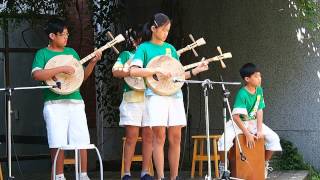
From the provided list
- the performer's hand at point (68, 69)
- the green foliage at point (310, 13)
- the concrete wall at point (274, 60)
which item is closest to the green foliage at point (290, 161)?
the concrete wall at point (274, 60)

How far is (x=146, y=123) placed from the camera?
→ 5754 millimetres

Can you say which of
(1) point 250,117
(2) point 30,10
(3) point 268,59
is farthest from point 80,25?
(1) point 250,117

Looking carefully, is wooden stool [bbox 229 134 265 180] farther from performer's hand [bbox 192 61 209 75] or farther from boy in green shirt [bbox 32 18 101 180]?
boy in green shirt [bbox 32 18 101 180]

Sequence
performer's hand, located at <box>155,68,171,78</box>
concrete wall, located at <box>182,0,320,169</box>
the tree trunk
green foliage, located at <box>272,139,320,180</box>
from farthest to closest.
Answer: concrete wall, located at <box>182,0,320,169</box> → the tree trunk → green foliage, located at <box>272,139,320,180</box> → performer's hand, located at <box>155,68,171,78</box>

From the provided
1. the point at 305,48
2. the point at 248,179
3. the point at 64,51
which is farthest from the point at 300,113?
the point at 64,51

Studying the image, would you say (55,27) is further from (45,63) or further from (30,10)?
(30,10)

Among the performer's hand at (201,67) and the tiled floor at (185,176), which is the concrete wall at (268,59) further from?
the performer's hand at (201,67)

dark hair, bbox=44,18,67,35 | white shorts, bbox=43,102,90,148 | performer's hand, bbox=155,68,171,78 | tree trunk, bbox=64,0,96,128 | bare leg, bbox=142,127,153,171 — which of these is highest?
tree trunk, bbox=64,0,96,128

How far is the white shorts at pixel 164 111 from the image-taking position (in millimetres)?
5461

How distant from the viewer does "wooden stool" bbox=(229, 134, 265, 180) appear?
6.27 meters

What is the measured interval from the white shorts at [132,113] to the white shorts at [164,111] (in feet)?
1.42

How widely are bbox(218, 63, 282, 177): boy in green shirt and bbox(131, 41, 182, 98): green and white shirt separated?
1.01 m

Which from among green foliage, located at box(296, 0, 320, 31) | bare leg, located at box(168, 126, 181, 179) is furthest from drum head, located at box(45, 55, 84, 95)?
green foliage, located at box(296, 0, 320, 31)

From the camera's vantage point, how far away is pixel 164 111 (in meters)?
5.49
